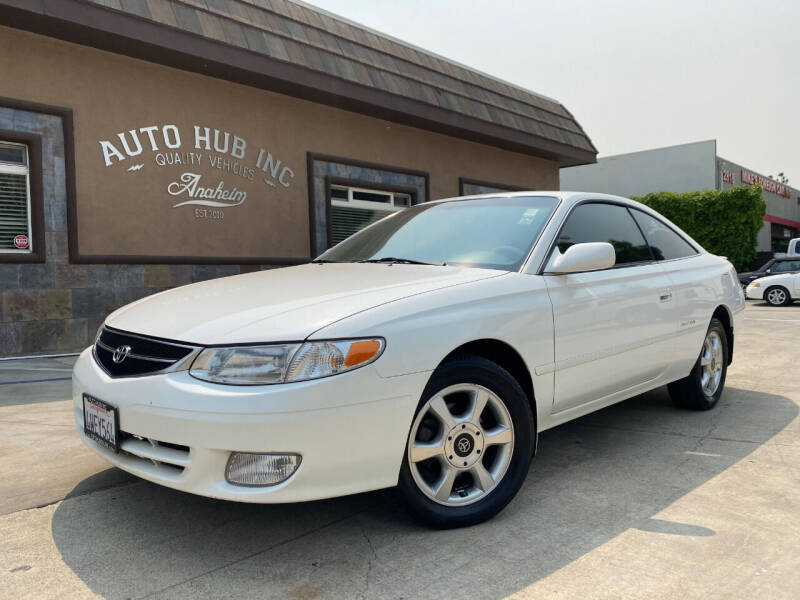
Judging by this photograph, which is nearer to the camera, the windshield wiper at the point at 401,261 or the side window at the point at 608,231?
the windshield wiper at the point at 401,261

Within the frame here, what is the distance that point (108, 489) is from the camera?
3143 mm

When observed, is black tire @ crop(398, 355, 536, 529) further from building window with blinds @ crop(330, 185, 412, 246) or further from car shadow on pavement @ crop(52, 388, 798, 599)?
building window with blinds @ crop(330, 185, 412, 246)

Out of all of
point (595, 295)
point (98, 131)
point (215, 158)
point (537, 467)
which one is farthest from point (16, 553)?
point (215, 158)

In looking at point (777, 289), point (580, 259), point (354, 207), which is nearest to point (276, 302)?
point (580, 259)

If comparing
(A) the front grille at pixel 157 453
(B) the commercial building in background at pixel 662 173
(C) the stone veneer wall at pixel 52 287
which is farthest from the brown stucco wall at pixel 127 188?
(B) the commercial building in background at pixel 662 173

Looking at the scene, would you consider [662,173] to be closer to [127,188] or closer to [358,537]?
[127,188]

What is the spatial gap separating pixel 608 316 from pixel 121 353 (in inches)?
94.2

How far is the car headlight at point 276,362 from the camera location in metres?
2.34

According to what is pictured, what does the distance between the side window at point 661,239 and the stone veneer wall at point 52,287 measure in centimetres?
622

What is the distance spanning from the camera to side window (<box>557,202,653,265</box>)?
364cm

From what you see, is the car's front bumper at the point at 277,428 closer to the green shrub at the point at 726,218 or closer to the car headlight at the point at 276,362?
the car headlight at the point at 276,362

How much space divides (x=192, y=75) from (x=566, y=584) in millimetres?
8312

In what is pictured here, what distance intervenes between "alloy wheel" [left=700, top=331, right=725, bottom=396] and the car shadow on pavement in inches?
41.9

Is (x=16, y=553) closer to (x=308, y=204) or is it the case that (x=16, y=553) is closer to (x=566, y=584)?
(x=566, y=584)
